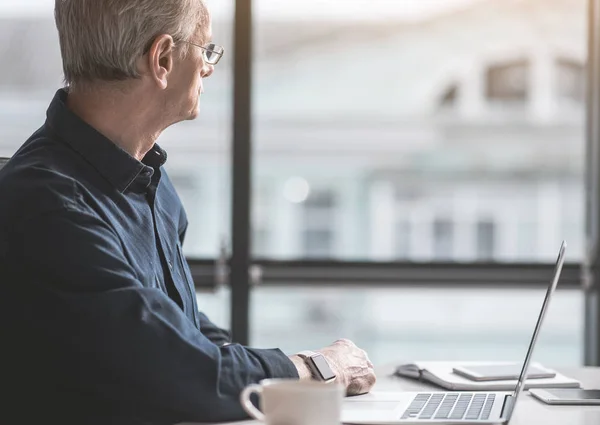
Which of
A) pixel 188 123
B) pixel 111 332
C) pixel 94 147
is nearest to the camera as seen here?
pixel 111 332

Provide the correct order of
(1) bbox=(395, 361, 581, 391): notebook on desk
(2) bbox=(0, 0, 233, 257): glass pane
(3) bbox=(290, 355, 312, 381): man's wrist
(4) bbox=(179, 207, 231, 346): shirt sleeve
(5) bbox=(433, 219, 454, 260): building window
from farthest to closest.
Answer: (5) bbox=(433, 219, 454, 260): building window, (2) bbox=(0, 0, 233, 257): glass pane, (4) bbox=(179, 207, 231, 346): shirt sleeve, (1) bbox=(395, 361, 581, 391): notebook on desk, (3) bbox=(290, 355, 312, 381): man's wrist

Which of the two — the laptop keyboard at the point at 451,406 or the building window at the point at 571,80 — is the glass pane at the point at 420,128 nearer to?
the building window at the point at 571,80

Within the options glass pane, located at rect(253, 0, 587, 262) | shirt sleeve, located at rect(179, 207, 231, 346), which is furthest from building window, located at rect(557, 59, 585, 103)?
shirt sleeve, located at rect(179, 207, 231, 346)

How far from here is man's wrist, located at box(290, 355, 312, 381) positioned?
1.37 meters

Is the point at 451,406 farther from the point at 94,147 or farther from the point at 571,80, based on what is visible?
the point at 571,80

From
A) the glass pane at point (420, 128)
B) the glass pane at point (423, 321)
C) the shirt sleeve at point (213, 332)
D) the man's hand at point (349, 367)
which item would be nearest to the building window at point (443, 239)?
the glass pane at point (420, 128)

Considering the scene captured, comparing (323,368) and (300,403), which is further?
(323,368)

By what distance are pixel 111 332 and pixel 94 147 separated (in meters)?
0.37

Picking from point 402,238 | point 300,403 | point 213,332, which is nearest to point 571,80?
point 402,238

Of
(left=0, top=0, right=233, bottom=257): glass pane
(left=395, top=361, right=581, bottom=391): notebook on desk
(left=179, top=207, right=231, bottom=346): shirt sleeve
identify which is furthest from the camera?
(left=0, top=0, right=233, bottom=257): glass pane

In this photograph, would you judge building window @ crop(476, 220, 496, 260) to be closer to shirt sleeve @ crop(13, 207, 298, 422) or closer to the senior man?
the senior man

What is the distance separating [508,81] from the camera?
3316 millimetres

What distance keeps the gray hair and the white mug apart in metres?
0.74

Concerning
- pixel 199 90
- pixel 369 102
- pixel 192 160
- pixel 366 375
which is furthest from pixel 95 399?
pixel 369 102
